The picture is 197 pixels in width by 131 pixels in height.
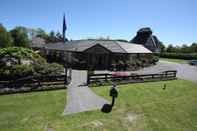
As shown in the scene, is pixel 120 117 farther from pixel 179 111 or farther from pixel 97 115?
pixel 179 111

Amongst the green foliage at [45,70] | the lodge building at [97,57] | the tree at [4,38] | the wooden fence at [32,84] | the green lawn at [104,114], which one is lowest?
the green lawn at [104,114]

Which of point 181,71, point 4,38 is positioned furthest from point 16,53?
point 181,71

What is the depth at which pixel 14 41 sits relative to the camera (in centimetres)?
4794

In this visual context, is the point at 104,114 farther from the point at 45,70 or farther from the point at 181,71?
the point at 181,71

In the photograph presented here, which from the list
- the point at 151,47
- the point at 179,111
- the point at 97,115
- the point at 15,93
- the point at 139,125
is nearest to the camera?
the point at 139,125

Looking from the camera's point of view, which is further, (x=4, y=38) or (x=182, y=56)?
(x=182, y=56)

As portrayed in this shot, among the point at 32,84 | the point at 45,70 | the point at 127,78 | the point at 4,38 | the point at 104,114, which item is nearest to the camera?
the point at 104,114

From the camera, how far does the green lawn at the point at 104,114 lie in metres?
9.43

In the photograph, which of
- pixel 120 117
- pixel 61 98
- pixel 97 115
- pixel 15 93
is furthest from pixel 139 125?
pixel 15 93

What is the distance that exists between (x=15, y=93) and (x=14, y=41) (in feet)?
127

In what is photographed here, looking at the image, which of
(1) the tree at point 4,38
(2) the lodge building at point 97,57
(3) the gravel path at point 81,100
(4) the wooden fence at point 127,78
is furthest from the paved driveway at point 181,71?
(1) the tree at point 4,38

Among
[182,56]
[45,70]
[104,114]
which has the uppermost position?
[182,56]

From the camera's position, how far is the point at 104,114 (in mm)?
11133

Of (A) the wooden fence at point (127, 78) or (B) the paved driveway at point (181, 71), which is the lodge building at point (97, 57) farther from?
(A) the wooden fence at point (127, 78)
